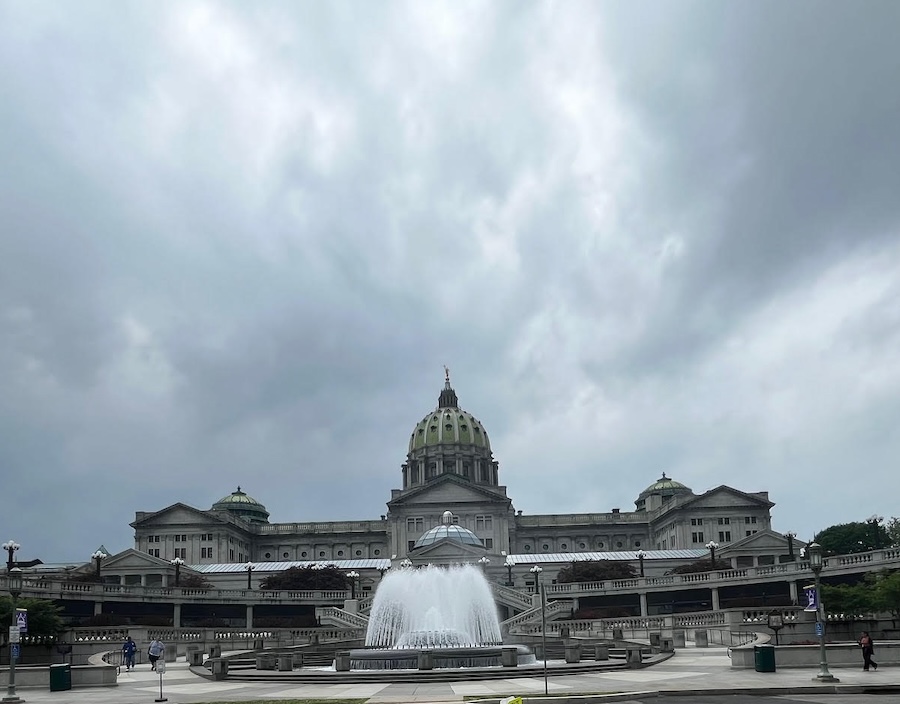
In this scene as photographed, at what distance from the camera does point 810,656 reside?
36781 mm

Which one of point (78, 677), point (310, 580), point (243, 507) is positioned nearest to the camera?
point (78, 677)

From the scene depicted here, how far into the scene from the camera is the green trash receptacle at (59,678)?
35250 millimetres

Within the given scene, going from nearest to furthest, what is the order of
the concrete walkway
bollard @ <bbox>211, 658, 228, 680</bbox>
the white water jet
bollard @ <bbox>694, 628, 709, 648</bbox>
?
1. the concrete walkway
2. bollard @ <bbox>211, 658, 228, 680</bbox>
3. bollard @ <bbox>694, 628, 709, 648</bbox>
4. the white water jet

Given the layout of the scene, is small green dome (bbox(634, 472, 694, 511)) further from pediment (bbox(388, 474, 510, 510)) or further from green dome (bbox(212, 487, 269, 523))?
green dome (bbox(212, 487, 269, 523))

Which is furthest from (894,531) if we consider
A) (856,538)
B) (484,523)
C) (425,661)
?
(425,661)

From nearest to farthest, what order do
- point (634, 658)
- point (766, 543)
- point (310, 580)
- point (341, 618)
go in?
point (634, 658)
point (341, 618)
point (310, 580)
point (766, 543)

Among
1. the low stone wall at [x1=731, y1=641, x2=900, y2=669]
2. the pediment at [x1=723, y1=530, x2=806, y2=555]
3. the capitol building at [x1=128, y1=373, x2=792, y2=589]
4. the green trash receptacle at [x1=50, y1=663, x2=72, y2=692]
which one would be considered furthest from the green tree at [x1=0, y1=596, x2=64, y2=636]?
the pediment at [x1=723, y1=530, x2=806, y2=555]

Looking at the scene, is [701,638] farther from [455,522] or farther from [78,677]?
[455,522]

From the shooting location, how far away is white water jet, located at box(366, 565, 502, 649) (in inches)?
2421

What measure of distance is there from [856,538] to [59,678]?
12791 centimetres

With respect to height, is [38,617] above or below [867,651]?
above

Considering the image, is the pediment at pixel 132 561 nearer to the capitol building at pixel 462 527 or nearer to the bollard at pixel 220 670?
the capitol building at pixel 462 527

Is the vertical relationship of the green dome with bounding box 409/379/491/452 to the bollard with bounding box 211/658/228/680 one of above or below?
above

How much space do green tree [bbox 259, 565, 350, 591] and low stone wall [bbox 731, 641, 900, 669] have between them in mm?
77263
